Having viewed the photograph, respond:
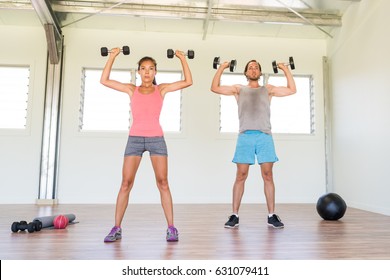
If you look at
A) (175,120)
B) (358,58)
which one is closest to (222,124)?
(175,120)

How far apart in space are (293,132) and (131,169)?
403cm

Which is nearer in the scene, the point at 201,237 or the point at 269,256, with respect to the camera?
the point at 269,256

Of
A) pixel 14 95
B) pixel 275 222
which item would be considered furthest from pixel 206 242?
pixel 14 95

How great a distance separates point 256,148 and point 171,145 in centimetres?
266

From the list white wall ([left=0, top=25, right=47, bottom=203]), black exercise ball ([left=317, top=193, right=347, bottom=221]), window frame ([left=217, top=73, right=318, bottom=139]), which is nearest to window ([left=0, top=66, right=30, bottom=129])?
white wall ([left=0, top=25, right=47, bottom=203])

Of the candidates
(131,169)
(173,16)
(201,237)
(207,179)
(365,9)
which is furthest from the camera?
(207,179)

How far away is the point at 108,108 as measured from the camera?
5.27 m

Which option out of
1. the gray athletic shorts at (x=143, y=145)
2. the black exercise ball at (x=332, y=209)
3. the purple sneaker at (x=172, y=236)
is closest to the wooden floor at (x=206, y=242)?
the purple sneaker at (x=172, y=236)

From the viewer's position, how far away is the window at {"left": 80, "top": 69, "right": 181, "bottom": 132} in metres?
5.24

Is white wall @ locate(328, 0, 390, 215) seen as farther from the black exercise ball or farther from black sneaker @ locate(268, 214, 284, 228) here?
black sneaker @ locate(268, 214, 284, 228)

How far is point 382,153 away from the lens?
3.73 metres

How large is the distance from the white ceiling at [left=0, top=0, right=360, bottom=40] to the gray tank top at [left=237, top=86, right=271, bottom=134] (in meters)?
2.23

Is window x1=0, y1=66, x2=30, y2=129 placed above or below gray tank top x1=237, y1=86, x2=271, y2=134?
above

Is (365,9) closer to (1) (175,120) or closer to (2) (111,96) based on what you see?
(1) (175,120)
